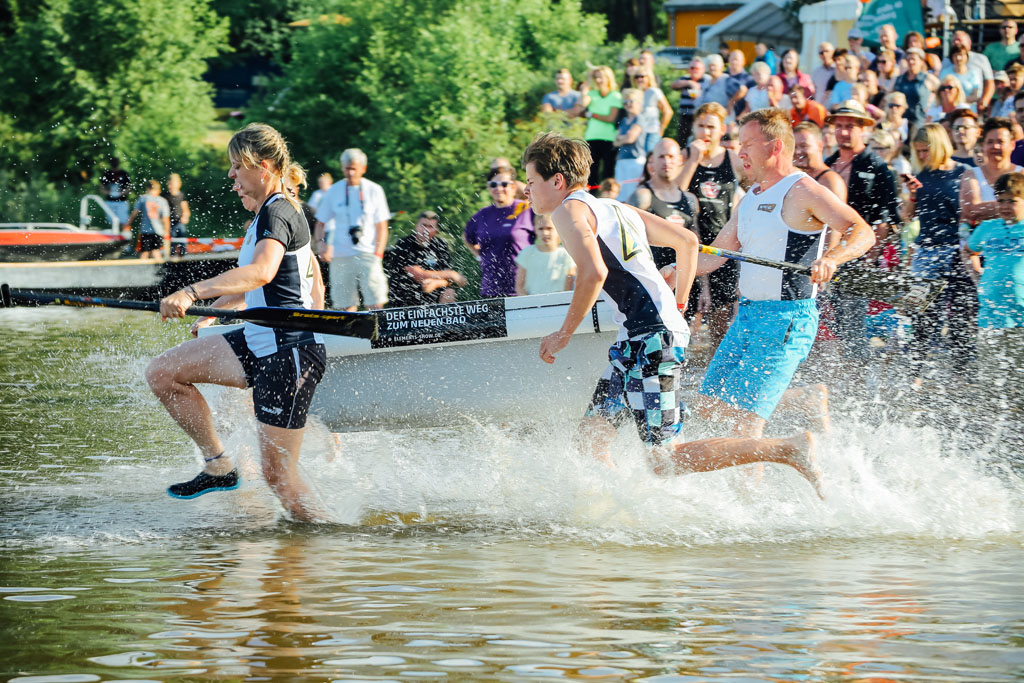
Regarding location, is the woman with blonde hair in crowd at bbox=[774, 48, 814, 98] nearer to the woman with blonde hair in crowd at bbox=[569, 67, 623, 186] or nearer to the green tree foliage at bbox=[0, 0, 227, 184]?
the woman with blonde hair in crowd at bbox=[569, 67, 623, 186]

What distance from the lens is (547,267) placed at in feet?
28.5

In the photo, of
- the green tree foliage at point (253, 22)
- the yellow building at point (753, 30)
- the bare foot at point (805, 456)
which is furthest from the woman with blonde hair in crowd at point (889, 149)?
the green tree foliage at point (253, 22)

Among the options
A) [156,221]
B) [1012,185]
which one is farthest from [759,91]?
[156,221]

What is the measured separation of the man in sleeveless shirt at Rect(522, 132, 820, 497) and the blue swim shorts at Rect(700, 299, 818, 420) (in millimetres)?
230

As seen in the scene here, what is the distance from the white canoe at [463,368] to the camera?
25.9 ft

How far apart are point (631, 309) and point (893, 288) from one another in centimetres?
363

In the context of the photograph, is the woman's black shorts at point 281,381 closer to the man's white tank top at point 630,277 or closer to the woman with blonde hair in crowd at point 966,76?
the man's white tank top at point 630,277

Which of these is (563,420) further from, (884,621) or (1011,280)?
(884,621)

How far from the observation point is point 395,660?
4.41 m

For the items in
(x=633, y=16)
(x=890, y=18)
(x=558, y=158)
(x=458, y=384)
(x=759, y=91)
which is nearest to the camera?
(x=558, y=158)

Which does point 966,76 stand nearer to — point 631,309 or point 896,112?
point 896,112

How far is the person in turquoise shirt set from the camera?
7.95 metres

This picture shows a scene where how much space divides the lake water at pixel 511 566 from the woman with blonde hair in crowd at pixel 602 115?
6.27 meters

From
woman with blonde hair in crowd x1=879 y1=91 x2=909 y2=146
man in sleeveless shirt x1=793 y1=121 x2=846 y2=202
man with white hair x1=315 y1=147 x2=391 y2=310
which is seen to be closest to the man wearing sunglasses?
woman with blonde hair in crowd x1=879 y1=91 x2=909 y2=146
